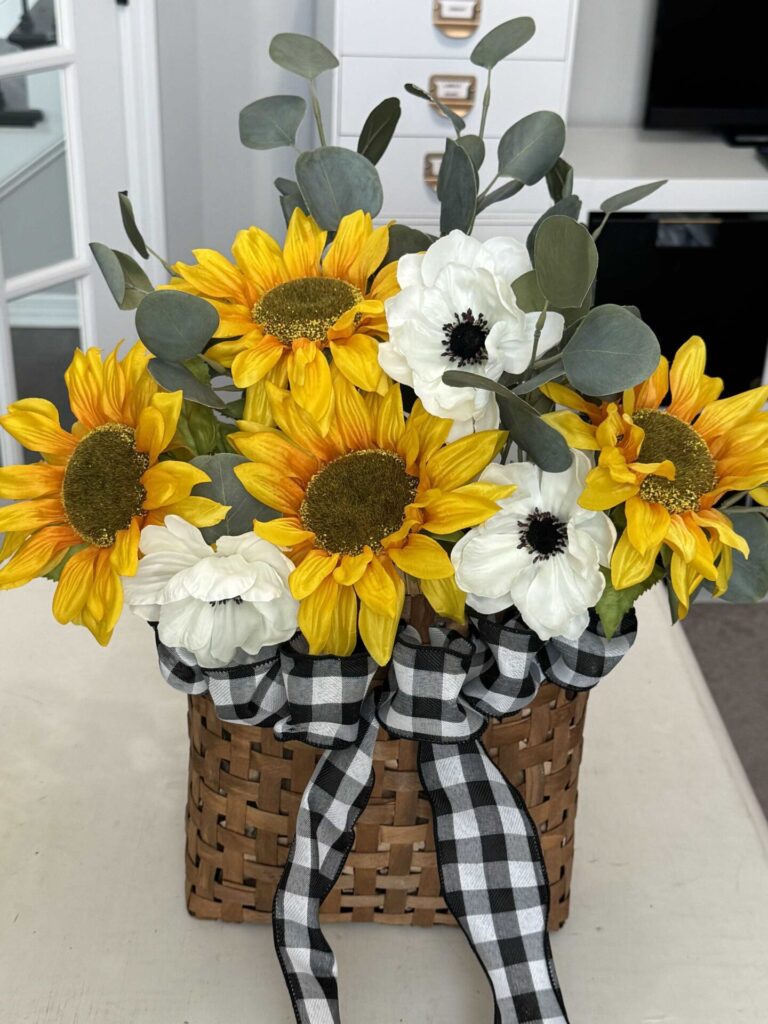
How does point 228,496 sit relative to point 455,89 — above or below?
above

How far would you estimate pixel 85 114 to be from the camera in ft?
7.89

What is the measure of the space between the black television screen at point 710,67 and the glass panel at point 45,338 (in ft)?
5.16

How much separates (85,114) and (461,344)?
211 cm

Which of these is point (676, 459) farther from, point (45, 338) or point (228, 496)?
point (45, 338)

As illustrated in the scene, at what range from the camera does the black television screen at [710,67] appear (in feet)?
9.30

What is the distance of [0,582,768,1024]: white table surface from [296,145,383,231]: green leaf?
0.43 metres

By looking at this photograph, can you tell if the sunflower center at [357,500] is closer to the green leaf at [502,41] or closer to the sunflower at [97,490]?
the sunflower at [97,490]

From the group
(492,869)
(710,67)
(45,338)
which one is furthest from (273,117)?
(710,67)

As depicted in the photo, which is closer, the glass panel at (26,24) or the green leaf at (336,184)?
the green leaf at (336,184)

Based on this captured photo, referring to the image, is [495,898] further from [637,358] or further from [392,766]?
[637,358]

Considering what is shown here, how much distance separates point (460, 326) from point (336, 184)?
5.3 inches

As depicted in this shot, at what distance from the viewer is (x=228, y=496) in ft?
1.91

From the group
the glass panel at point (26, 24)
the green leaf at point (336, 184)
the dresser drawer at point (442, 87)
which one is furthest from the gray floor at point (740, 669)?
the glass panel at point (26, 24)

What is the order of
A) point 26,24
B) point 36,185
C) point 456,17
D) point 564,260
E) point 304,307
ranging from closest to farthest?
point 564,260 < point 304,307 < point 26,24 < point 36,185 < point 456,17
